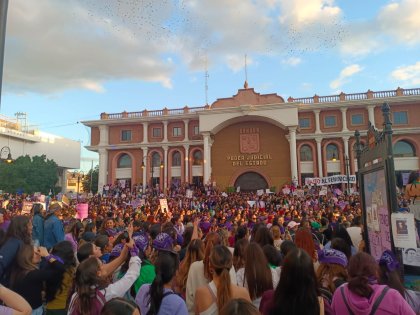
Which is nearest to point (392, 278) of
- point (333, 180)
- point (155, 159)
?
point (333, 180)

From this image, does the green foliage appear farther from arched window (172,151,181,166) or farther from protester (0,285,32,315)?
protester (0,285,32,315)

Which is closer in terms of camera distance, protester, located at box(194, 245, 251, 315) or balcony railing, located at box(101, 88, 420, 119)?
protester, located at box(194, 245, 251, 315)

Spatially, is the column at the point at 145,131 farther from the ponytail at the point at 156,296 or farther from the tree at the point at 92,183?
the ponytail at the point at 156,296

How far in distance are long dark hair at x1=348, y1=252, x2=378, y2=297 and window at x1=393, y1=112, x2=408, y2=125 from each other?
3410cm

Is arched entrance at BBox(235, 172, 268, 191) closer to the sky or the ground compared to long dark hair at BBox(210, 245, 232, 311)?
closer to the sky

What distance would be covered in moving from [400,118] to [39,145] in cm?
6649

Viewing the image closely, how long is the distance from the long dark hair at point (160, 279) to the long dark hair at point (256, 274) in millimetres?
778

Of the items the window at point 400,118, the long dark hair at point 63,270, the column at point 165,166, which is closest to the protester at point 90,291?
the long dark hair at point 63,270

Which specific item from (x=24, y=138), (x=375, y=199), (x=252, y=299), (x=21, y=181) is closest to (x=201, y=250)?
(x=252, y=299)

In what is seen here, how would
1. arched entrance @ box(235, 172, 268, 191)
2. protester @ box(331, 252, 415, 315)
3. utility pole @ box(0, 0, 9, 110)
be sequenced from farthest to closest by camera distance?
arched entrance @ box(235, 172, 268, 191)
utility pole @ box(0, 0, 9, 110)
protester @ box(331, 252, 415, 315)

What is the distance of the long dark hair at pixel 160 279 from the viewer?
310 cm

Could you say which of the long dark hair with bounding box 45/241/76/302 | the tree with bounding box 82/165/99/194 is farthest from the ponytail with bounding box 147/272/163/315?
the tree with bounding box 82/165/99/194

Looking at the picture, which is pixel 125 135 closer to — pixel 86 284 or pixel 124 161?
pixel 124 161

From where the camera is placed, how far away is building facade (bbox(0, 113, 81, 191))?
65.1 metres
